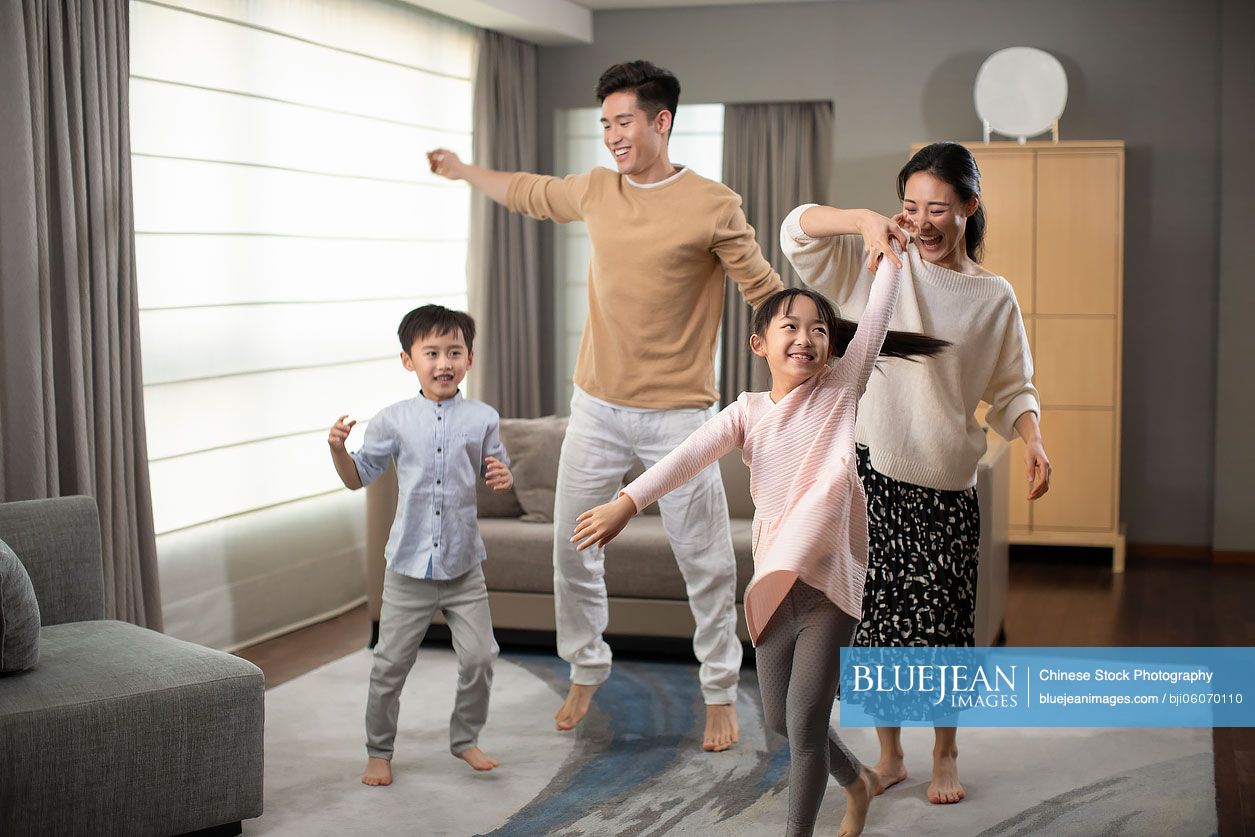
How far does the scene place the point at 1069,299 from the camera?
18.7 feet

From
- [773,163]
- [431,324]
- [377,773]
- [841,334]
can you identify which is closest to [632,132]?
[431,324]

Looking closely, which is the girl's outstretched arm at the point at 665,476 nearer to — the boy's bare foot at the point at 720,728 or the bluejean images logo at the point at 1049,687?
the bluejean images logo at the point at 1049,687

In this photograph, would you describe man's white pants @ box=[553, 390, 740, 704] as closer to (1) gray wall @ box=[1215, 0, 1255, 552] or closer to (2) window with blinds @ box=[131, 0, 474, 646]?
(2) window with blinds @ box=[131, 0, 474, 646]

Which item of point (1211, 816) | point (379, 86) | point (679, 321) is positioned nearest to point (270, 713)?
point (679, 321)

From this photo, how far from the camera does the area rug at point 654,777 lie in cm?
282

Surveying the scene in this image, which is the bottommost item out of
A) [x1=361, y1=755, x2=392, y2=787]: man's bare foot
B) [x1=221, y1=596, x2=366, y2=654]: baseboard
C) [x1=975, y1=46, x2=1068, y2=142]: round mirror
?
[x1=221, y1=596, x2=366, y2=654]: baseboard

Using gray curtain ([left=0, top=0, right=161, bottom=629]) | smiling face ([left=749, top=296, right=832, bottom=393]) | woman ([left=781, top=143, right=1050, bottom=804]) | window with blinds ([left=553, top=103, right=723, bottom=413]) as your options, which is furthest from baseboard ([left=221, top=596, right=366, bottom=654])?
smiling face ([left=749, top=296, right=832, bottom=393])

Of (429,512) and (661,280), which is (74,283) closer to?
(429,512)

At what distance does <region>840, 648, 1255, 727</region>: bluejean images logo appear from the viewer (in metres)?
2.78

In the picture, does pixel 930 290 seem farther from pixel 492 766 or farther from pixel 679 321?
pixel 492 766

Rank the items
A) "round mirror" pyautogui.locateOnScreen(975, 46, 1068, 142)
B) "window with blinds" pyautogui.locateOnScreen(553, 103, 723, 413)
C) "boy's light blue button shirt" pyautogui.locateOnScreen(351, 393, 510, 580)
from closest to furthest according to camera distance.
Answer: "boy's light blue button shirt" pyautogui.locateOnScreen(351, 393, 510, 580), "round mirror" pyautogui.locateOnScreen(975, 46, 1068, 142), "window with blinds" pyautogui.locateOnScreen(553, 103, 723, 413)

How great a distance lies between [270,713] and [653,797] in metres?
1.28

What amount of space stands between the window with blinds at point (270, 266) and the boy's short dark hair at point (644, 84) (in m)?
1.67

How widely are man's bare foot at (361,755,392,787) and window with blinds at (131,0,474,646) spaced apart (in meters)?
1.39
